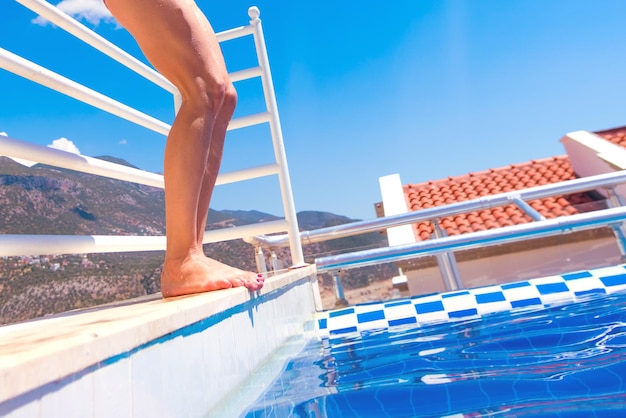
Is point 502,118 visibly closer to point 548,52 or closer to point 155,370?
point 548,52

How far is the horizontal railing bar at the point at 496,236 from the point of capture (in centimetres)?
241

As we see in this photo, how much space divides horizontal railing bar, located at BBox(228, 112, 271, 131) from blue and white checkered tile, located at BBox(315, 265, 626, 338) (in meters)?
1.27

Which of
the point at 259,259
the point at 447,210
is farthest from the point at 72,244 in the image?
the point at 447,210

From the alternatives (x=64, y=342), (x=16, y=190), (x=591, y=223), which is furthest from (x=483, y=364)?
(x=16, y=190)

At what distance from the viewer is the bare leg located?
126 centimetres

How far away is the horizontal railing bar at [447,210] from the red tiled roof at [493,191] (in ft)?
10.6

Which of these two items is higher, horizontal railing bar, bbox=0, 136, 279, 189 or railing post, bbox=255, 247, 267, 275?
horizontal railing bar, bbox=0, 136, 279, 189

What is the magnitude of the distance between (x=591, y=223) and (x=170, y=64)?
2.41m

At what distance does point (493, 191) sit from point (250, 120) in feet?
20.2

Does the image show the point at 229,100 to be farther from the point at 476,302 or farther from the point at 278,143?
the point at 476,302

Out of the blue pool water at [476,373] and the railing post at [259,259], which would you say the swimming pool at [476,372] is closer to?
the blue pool water at [476,373]

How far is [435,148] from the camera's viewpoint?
704 inches

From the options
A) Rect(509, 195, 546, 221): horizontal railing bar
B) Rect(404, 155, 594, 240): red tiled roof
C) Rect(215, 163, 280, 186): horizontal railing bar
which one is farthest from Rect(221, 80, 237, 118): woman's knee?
Rect(404, 155, 594, 240): red tiled roof

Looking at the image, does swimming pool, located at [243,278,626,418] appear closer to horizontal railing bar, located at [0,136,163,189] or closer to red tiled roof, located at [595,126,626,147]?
horizontal railing bar, located at [0,136,163,189]
